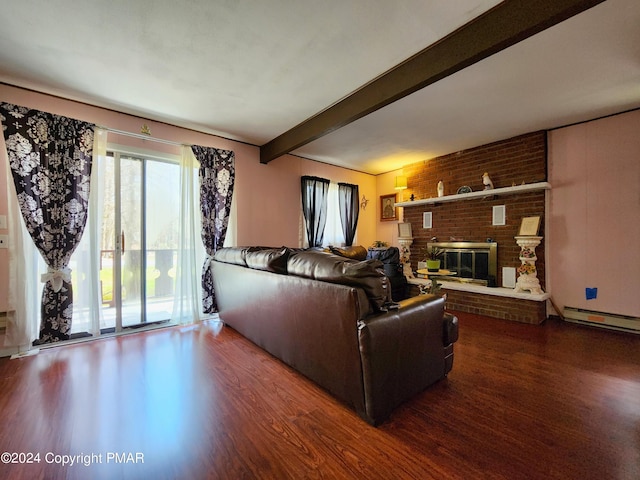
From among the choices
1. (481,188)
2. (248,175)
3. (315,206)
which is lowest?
(315,206)

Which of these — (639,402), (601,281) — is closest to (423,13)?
(639,402)

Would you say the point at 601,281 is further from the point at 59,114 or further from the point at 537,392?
the point at 59,114

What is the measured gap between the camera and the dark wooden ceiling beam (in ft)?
4.98

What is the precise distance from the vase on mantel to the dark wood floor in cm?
111

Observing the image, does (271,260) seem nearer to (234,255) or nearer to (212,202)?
(234,255)

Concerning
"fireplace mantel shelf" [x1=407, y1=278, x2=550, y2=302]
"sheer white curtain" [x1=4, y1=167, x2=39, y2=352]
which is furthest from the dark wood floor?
"fireplace mantel shelf" [x1=407, y1=278, x2=550, y2=302]

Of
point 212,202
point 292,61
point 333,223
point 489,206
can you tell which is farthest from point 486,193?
point 212,202

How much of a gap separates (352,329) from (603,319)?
374 cm

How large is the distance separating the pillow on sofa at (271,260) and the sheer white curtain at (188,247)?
1345mm

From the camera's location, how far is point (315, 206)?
15.7ft

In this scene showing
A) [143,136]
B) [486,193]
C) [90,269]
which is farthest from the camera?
[486,193]

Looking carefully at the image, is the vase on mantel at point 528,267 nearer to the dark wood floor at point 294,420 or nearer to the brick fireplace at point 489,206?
the brick fireplace at point 489,206

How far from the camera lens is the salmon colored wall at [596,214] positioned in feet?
10.1

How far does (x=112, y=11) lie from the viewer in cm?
169
